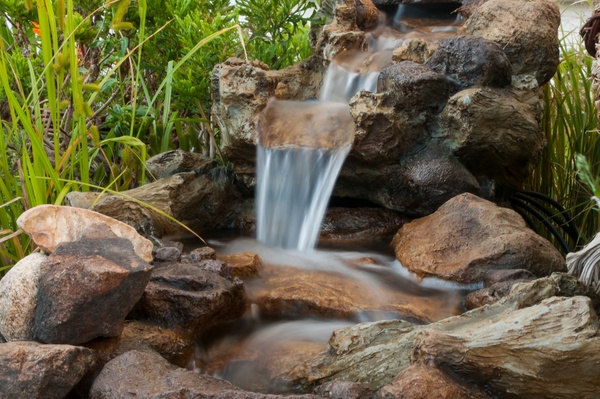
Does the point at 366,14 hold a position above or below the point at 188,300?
above

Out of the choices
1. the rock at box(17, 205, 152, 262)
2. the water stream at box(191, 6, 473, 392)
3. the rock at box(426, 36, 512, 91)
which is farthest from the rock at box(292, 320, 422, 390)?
the rock at box(426, 36, 512, 91)

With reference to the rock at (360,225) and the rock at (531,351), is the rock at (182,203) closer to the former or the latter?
the rock at (360,225)

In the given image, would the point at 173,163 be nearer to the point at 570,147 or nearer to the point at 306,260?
the point at 306,260

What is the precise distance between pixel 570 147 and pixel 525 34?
1.04 m

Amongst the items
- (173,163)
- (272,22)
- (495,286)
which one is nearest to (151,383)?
(495,286)

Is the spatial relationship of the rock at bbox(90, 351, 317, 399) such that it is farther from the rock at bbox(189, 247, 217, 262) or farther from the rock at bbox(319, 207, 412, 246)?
the rock at bbox(319, 207, 412, 246)

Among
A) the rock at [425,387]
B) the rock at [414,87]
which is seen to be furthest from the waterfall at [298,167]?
the rock at [425,387]

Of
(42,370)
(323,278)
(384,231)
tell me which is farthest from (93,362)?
(384,231)

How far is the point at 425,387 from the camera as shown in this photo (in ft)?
6.17

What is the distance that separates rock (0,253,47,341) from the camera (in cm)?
231

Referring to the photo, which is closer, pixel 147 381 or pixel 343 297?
pixel 147 381

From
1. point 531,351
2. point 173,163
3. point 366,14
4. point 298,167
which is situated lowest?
point 173,163

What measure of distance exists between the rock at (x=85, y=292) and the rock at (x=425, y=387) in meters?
0.90

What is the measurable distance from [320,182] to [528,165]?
116cm
